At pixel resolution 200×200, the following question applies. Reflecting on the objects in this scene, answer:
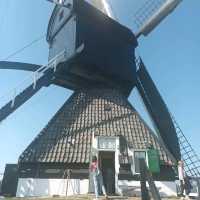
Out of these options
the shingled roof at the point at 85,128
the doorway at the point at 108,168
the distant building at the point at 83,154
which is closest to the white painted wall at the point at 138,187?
the distant building at the point at 83,154

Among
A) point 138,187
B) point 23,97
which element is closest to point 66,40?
point 23,97

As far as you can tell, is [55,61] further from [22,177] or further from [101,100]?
[22,177]

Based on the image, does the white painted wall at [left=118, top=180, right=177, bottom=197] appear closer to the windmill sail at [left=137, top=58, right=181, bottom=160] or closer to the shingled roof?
the shingled roof

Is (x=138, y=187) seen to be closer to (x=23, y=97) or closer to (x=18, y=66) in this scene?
(x=23, y=97)

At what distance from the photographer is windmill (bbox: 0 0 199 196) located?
468 inches

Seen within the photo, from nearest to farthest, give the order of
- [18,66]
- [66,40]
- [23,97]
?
[23,97] → [18,66] → [66,40]

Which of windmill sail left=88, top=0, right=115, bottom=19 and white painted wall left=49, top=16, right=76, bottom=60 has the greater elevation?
windmill sail left=88, top=0, right=115, bottom=19

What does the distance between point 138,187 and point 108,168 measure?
1.95m

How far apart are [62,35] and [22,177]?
31.2 feet

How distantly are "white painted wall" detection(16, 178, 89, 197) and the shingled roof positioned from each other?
87cm

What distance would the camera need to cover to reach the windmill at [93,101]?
11.9 meters

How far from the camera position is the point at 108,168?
1239 cm

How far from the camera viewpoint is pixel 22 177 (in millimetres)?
11688

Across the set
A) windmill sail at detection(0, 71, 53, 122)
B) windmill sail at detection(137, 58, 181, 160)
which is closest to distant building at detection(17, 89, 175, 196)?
windmill sail at detection(0, 71, 53, 122)
